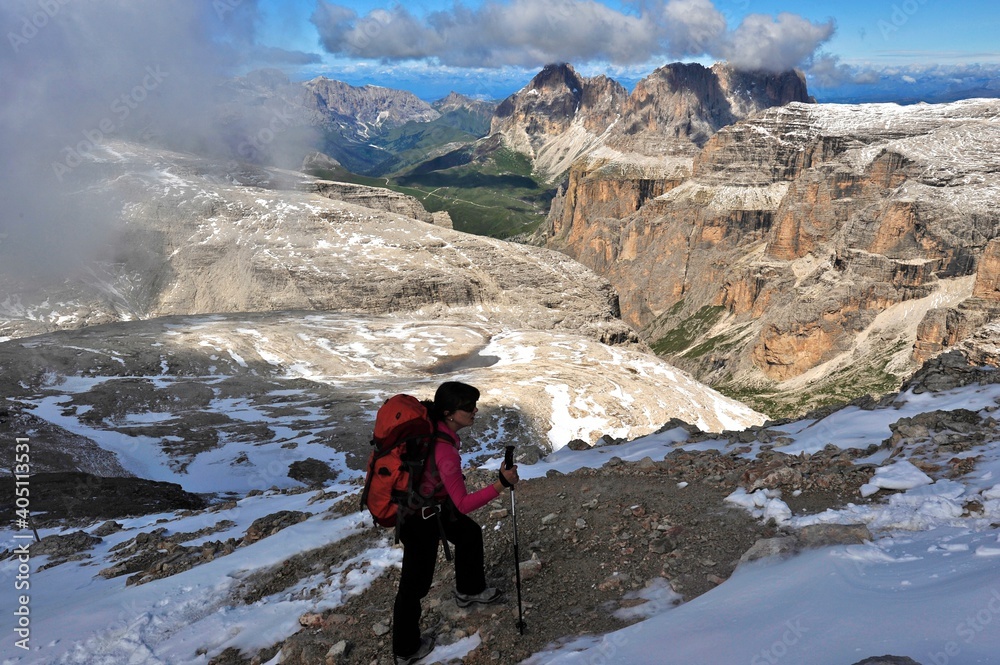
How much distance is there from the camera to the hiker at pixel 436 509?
7.90 metres

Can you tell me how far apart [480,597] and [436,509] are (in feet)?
6.40

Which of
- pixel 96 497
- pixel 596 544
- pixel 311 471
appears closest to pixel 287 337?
pixel 311 471

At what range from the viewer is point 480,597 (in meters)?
9.16

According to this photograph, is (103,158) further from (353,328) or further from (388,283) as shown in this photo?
(353,328)

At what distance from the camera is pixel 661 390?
211ft

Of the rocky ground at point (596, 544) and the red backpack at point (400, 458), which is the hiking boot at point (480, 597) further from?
the red backpack at point (400, 458)

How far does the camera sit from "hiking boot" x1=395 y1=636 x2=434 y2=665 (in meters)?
8.31

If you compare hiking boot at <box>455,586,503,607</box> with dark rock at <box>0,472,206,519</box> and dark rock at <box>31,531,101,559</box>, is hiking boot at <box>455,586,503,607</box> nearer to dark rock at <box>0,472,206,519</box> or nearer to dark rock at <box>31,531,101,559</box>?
dark rock at <box>31,531,101,559</box>

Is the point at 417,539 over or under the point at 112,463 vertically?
over

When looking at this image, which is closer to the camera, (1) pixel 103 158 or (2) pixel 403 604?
(2) pixel 403 604

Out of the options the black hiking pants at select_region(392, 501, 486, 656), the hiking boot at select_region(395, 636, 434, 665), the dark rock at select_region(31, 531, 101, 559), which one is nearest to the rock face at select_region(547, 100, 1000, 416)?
the dark rock at select_region(31, 531, 101, 559)

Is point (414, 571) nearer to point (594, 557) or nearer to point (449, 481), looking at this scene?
point (449, 481)

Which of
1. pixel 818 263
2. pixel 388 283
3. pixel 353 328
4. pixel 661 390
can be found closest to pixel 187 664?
pixel 661 390

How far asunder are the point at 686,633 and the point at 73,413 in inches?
2075
